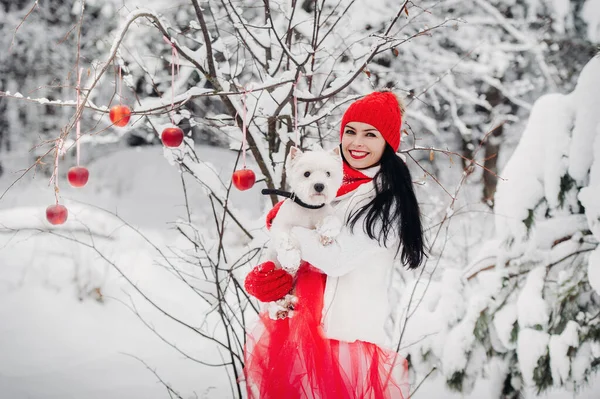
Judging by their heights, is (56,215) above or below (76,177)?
below

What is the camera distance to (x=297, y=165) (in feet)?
5.04

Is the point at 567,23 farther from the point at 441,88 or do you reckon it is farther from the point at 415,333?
the point at 415,333

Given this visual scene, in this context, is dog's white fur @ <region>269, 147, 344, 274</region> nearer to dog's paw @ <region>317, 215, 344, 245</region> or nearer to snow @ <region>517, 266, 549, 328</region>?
dog's paw @ <region>317, 215, 344, 245</region>

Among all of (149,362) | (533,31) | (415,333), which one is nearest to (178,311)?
(149,362)

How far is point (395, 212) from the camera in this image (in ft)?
5.34

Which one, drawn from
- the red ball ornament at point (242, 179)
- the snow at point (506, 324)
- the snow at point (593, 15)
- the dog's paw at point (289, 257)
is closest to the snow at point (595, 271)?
the snow at point (506, 324)

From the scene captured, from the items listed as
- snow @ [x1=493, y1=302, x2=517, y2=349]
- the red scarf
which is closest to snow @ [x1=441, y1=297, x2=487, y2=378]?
snow @ [x1=493, y1=302, x2=517, y2=349]

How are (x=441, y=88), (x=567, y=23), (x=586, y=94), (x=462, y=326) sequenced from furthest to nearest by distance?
(x=567, y=23)
(x=441, y=88)
(x=462, y=326)
(x=586, y=94)

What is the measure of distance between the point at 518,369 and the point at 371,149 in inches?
78.9

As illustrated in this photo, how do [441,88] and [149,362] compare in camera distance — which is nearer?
[149,362]

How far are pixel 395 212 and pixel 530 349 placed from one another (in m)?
1.63

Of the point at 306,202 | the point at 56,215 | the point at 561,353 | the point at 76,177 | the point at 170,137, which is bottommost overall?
the point at 561,353

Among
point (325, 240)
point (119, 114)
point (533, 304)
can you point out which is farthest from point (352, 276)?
point (533, 304)

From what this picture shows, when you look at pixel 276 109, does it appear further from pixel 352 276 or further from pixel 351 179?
pixel 352 276
